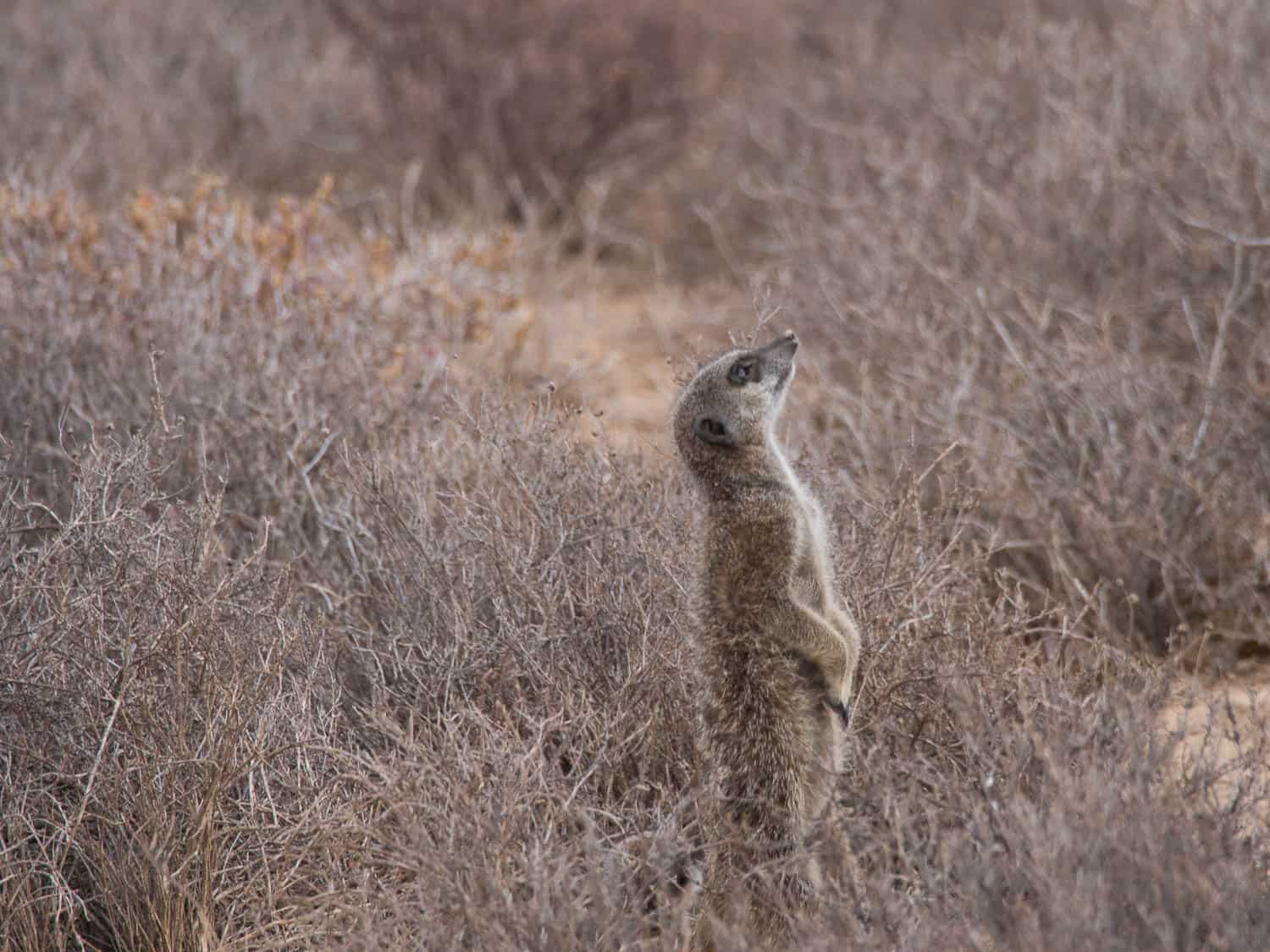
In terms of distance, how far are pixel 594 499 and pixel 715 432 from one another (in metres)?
0.88

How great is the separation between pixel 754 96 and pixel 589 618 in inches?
232

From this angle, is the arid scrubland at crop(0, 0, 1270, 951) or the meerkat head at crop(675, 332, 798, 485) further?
the meerkat head at crop(675, 332, 798, 485)

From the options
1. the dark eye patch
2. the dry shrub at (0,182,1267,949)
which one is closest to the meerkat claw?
the dry shrub at (0,182,1267,949)

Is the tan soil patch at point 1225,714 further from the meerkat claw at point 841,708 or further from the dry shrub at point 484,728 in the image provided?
the meerkat claw at point 841,708

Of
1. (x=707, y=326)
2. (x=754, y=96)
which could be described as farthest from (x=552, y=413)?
(x=754, y=96)

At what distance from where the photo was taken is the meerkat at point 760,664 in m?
3.14

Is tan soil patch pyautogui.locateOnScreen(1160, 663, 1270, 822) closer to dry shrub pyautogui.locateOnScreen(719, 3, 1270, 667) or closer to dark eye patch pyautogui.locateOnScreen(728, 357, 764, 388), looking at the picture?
dry shrub pyautogui.locateOnScreen(719, 3, 1270, 667)

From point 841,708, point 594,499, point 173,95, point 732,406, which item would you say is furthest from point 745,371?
point 173,95

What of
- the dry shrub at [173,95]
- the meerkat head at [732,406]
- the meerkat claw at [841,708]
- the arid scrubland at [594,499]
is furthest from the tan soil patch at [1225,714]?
the dry shrub at [173,95]

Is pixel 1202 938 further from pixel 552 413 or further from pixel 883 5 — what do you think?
pixel 883 5

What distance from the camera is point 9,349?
5242 millimetres

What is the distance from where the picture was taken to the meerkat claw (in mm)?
3193

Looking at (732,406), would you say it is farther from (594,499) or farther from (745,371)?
(594,499)

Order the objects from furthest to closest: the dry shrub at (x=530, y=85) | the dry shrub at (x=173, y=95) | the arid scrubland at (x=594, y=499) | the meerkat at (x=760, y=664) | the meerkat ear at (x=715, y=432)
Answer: the dry shrub at (x=530, y=85)
the dry shrub at (x=173, y=95)
the meerkat ear at (x=715, y=432)
the meerkat at (x=760, y=664)
the arid scrubland at (x=594, y=499)
